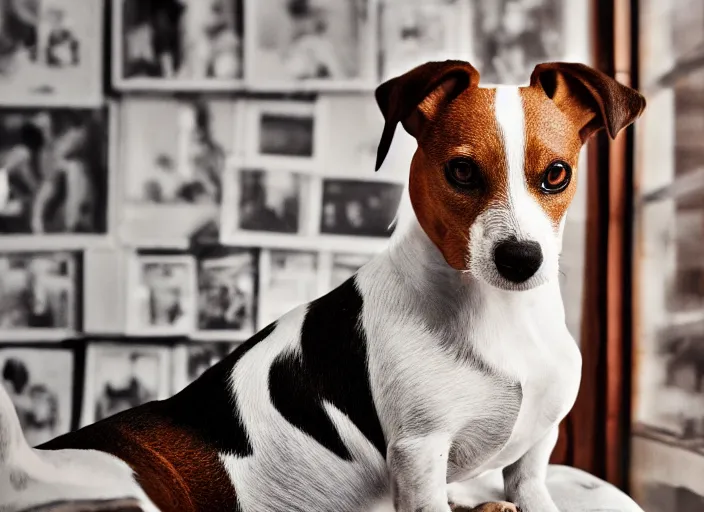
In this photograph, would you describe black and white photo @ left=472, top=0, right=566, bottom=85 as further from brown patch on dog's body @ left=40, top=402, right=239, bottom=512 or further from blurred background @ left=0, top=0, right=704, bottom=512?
brown patch on dog's body @ left=40, top=402, right=239, bottom=512

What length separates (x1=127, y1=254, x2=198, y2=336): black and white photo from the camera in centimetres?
142

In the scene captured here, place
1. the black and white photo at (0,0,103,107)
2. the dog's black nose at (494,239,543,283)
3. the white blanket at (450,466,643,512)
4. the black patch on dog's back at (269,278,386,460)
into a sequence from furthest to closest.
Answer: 1. the black and white photo at (0,0,103,107)
2. the white blanket at (450,466,643,512)
3. the black patch on dog's back at (269,278,386,460)
4. the dog's black nose at (494,239,543,283)

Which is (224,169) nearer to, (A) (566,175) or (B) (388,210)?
(B) (388,210)

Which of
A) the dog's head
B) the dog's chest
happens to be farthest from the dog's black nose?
the dog's chest

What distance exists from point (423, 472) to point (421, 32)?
Answer: 90 centimetres

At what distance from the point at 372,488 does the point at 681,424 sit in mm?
715

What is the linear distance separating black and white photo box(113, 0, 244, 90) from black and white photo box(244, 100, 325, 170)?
0.29 ft

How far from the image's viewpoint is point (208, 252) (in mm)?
1422

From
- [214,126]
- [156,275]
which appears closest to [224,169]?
[214,126]

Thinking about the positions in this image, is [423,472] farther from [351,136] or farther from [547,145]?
[351,136]

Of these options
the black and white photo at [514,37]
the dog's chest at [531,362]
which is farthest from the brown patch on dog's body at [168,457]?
the black and white photo at [514,37]

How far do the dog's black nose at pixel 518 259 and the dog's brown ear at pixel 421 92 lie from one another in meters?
0.20

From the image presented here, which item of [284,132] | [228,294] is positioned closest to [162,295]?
[228,294]

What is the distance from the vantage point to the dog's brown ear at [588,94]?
889mm
